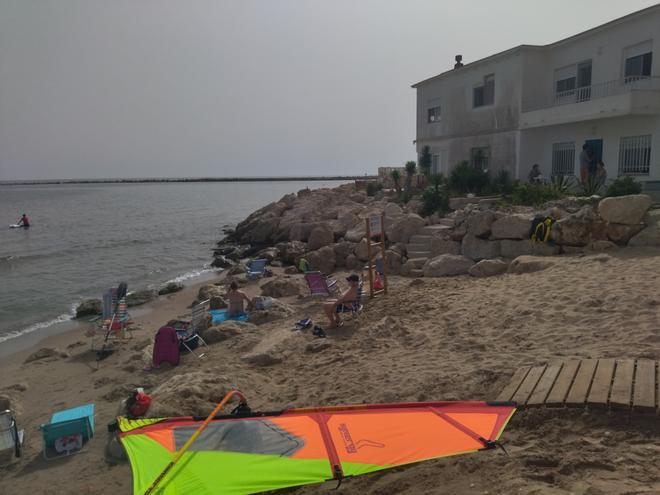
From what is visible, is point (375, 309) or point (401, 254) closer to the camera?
point (375, 309)

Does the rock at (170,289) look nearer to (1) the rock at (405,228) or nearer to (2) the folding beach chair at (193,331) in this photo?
(2) the folding beach chair at (193,331)

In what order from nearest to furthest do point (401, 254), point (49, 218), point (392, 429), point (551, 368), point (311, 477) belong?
point (311, 477), point (392, 429), point (551, 368), point (401, 254), point (49, 218)

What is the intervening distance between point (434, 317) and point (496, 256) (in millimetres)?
4619

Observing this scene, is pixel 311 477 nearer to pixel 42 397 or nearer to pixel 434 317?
pixel 434 317

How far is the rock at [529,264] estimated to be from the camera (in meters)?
10.2

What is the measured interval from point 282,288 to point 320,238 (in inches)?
245

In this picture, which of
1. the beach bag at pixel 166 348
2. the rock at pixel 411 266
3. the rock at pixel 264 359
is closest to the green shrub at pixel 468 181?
the rock at pixel 411 266

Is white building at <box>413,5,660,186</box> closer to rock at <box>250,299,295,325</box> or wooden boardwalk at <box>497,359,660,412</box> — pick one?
rock at <box>250,299,295,325</box>

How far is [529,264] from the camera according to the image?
10.4 meters

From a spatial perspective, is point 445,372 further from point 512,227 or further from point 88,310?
point 88,310

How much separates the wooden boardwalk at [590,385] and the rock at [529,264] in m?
5.25

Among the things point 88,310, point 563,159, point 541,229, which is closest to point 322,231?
point 88,310

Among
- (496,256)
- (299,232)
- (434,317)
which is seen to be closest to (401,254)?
(496,256)

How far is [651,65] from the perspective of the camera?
15.4 m
